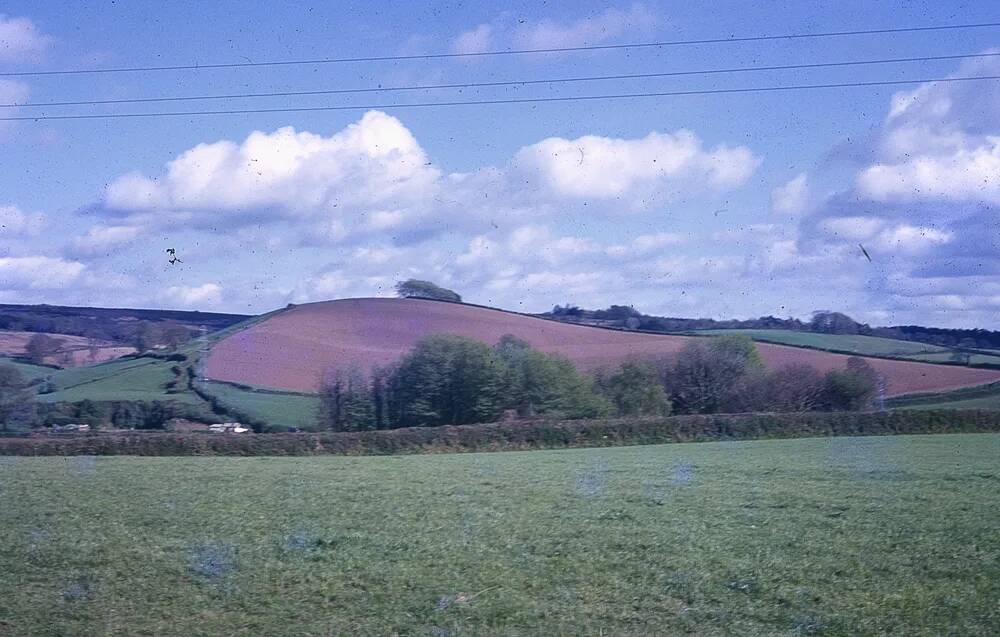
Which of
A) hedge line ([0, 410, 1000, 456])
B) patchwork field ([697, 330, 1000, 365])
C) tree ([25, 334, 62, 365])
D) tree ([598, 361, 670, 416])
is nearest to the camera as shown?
hedge line ([0, 410, 1000, 456])

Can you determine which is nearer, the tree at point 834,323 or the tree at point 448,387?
the tree at point 448,387

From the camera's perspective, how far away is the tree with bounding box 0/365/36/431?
4397 cm

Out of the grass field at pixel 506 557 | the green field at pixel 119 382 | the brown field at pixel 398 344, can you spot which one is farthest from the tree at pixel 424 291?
the grass field at pixel 506 557

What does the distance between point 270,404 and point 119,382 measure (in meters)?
7.60

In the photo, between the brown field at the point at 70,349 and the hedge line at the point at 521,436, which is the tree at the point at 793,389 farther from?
the brown field at the point at 70,349

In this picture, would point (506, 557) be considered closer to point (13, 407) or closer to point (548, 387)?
point (548, 387)

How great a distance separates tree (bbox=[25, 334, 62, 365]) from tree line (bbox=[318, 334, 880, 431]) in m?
14.5

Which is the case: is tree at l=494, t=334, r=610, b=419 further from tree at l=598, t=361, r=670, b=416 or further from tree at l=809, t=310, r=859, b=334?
tree at l=809, t=310, r=859, b=334

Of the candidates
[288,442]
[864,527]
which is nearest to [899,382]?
[288,442]

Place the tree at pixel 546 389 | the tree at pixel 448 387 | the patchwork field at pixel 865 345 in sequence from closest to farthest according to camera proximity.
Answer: the tree at pixel 448 387 < the tree at pixel 546 389 < the patchwork field at pixel 865 345

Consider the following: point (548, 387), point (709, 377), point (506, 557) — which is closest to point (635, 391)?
point (709, 377)

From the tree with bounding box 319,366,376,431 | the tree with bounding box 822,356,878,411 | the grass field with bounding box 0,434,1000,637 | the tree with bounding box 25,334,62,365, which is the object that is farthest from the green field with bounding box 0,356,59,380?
the tree with bounding box 822,356,878,411

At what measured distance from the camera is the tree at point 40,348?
4982 cm

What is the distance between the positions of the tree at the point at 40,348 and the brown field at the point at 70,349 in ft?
0.63
